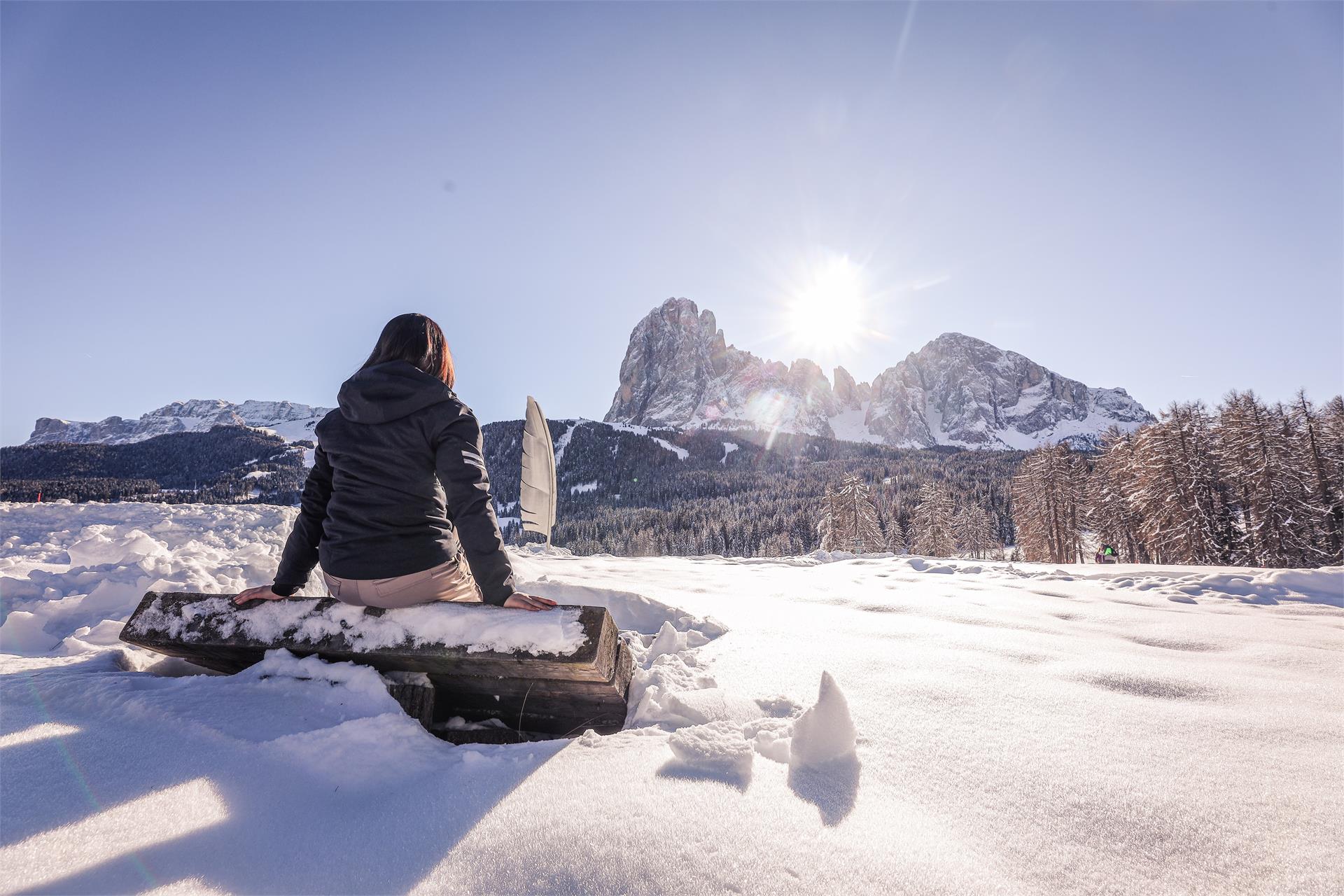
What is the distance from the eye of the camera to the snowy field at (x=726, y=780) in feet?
4.31

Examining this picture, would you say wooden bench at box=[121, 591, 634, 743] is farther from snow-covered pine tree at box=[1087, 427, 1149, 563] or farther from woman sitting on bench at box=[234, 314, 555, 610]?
snow-covered pine tree at box=[1087, 427, 1149, 563]

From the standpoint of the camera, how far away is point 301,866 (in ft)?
4.36

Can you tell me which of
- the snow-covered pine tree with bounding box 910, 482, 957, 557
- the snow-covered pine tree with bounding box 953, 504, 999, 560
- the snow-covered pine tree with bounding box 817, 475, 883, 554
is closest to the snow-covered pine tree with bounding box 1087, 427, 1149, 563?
the snow-covered pine tree with bounding box 910, 482, 957, 557

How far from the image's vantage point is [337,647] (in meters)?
2.25

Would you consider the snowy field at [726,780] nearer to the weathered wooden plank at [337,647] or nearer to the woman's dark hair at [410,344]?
the weathered wooden plank at [337,647]

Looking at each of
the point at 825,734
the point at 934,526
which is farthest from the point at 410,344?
the point at 934,526

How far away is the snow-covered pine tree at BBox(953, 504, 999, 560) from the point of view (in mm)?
56812

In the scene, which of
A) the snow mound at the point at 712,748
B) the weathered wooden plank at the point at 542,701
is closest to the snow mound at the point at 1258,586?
the snow mound at the point at 712,748

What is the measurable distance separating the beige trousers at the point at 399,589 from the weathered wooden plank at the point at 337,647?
10 cm

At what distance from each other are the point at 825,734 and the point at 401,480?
85.3 inches

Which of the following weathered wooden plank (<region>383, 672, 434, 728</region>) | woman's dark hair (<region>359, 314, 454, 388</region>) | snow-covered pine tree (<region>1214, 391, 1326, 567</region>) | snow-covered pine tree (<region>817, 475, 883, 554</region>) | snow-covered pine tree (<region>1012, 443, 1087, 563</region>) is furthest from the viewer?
snow-covered pine tree (<region>817, 475, 883, 554</region>)

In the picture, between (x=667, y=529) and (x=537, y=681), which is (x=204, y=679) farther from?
(x=667, y=529)

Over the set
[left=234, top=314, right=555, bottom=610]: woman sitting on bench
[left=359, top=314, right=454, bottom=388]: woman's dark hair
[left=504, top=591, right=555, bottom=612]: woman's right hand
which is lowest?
[left=504, top=591, right=555, bottom=612]: woman's right hand

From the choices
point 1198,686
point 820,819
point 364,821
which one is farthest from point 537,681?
point 1198,686
